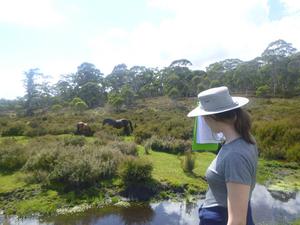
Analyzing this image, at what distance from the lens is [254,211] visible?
881 centimetres

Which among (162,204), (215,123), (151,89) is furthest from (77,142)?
(151,89)

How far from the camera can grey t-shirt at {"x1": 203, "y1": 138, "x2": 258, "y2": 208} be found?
7.09 ft

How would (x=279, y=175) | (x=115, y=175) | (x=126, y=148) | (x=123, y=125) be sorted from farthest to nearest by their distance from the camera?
(x=123, y=125)
(x=126, y=148)
(x=279, y=175)
(x=115, y=175)

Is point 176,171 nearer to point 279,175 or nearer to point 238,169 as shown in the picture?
point 279,175

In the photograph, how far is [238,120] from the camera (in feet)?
7.85

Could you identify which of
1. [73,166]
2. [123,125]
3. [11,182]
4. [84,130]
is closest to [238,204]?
[73,166]

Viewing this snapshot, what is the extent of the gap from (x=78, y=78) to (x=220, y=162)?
7172 centimetres

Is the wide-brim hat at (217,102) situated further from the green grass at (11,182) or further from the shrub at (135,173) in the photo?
the green grass at (11,182)

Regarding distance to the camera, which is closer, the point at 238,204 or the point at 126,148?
the point at 238,204

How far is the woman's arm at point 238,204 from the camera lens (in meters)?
2.11

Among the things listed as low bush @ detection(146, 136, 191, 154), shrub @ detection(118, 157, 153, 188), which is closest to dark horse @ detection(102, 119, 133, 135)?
low bush @ detection(146, 136, 191, 154)

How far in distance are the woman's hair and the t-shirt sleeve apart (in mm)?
213

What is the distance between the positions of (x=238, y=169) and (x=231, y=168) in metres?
0.04

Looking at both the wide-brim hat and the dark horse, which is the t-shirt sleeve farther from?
the dark horse
